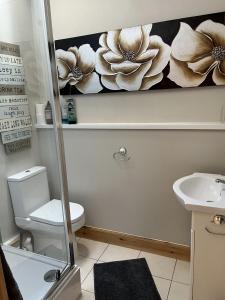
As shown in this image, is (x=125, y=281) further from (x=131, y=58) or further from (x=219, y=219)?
(x=131, y=58)

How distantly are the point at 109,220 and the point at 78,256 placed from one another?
0.44 meters

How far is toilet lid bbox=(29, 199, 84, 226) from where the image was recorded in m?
2.04

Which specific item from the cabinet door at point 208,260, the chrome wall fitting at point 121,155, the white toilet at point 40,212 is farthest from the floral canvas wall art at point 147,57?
the cabinet door at point 208,260

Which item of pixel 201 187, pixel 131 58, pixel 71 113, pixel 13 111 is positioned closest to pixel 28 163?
pixel 13 111

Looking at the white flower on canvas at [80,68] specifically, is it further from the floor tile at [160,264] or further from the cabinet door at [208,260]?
the floor tile at [160,264]

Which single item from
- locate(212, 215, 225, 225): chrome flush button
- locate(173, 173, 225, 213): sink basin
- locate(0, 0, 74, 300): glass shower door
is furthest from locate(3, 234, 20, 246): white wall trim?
locate(212, 215, 225, 225): chrome flush button

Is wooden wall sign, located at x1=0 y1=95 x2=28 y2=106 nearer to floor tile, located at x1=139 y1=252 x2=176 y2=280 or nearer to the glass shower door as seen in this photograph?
the glass shower door

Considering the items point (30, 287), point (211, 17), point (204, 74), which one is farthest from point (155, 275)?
point (211, 17)

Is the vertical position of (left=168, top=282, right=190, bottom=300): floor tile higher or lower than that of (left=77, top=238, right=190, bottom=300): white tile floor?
lower

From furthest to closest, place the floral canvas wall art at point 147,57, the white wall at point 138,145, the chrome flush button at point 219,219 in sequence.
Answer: the white wall at point 138,145 → the floral canvas wall art at point 147,57 → the chrome flush button at point 219,219

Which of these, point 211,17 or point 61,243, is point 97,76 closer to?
point 211,17

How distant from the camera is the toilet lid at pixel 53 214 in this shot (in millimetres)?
2041

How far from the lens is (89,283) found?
1960mm

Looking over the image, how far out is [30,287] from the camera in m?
1.70
